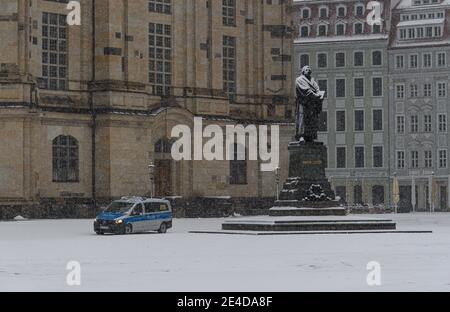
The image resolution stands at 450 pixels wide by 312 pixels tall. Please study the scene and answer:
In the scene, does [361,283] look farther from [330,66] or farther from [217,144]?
[330,66]

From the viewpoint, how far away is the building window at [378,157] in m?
107

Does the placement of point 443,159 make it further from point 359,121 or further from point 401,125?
point 359,121


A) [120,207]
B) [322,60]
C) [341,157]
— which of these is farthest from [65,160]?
[322,60]

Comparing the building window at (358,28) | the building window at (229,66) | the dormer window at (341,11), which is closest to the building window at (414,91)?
the building window at (358,28)

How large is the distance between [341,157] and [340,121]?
357 cm

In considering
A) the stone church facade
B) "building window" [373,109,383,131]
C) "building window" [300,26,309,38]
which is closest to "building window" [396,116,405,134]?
"building window" [373,109,383,131]

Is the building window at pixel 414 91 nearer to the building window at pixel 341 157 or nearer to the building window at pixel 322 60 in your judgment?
the building window at pixel 341 157

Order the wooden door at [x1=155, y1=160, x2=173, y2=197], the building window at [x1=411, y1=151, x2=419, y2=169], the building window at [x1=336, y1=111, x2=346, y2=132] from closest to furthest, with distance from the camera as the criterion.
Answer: the wooden door at [x1=155, y1=160, x2=173, y2=197]
the building window at [x1=411, y1=151, x2=419, y2=169]
the building window at [x1=336, y1=111, x2=346, y2=132]

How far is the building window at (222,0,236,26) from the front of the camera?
77.2 m

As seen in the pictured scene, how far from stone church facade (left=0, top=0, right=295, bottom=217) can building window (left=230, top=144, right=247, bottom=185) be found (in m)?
0.09

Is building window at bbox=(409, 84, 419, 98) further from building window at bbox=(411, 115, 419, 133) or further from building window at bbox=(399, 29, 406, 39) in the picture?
building window at bbox=(399, 29, 406, 39)

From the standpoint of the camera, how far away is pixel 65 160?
67938mm

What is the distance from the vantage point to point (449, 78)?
106312 mm

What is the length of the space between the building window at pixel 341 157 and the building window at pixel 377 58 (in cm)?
889
